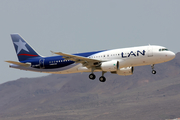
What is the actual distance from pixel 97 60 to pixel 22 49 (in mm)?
19426

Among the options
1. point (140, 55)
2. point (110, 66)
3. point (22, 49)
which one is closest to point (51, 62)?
point (22, 49)

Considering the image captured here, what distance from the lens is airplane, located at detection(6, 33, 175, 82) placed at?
64.7 metres

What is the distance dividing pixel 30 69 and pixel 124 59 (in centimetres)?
2058

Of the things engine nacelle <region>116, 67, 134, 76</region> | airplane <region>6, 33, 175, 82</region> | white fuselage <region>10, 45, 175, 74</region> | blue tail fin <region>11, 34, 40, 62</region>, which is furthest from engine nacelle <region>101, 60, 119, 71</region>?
blue tail fin <region>11, 34, 40, 62</region>

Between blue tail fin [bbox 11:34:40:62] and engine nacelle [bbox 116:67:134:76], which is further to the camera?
blue tail fin [bbox 11:34:40:62]

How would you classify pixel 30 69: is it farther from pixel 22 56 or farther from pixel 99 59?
pixel 99 59

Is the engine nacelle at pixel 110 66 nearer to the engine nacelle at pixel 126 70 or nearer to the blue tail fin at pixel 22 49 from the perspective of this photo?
the engine nacelle at pixel 126 70

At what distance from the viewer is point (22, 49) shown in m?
76.4

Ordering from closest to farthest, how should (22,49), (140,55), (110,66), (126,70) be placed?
(140,55)
(110,66)
(126,70)
(22,49)

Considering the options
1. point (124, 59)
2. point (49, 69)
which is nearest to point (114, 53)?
point (124, 59)

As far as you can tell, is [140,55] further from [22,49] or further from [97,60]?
[22,49]

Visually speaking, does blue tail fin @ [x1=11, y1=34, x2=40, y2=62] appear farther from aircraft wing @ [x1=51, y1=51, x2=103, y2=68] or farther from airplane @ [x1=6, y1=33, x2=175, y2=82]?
aircraft wing @ [x1=51, y1=51, x2=103, y2=68]

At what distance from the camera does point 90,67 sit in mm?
68125

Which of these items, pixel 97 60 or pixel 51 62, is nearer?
pixel 97 60
